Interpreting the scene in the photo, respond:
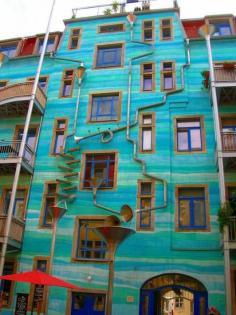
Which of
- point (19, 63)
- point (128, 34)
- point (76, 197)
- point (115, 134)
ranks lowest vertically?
point (76, 197)

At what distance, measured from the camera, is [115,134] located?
1895 cm

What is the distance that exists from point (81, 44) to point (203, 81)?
864cm

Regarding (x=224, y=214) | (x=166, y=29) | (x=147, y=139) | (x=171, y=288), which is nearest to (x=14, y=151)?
(x=147, y=139)

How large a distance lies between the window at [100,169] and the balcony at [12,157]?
3041mm

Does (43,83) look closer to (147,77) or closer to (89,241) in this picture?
(147,77)

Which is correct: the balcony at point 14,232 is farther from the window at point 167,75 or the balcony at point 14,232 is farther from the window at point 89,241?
the window at point 167,75

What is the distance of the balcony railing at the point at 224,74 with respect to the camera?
57.1 feet

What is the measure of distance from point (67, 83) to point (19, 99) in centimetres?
350

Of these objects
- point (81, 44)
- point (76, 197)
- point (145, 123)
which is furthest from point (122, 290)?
point (81, 44)

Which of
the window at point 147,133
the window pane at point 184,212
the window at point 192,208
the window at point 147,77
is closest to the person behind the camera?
the window at point 192,208

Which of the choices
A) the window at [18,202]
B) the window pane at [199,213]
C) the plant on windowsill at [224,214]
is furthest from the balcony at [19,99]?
the plant on windowsill at [224,214]

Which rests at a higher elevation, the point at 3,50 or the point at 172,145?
the point at 3,50

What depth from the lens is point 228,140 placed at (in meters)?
16.4

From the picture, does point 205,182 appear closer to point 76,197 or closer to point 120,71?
point 76,197
